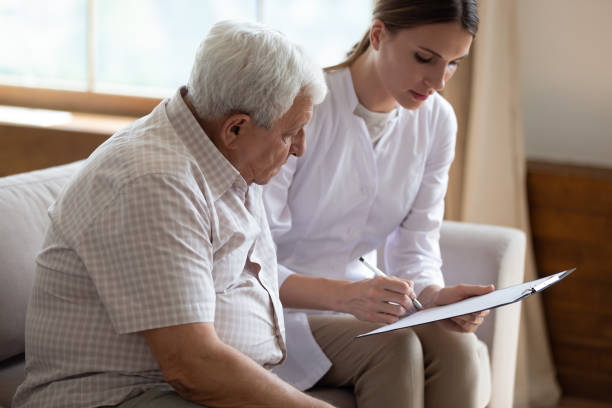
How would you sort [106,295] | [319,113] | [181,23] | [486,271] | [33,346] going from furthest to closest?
[181,23] < [486,271] < [319,113] < [33,346] < [106,295]

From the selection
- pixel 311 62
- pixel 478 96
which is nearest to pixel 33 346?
pixel 311 62

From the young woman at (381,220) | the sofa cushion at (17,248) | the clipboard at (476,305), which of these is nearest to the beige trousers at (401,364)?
the young woman at (381,220)

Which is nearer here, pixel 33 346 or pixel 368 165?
pixel 33 346

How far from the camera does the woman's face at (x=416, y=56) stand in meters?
1.62

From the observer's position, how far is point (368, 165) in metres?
1.81

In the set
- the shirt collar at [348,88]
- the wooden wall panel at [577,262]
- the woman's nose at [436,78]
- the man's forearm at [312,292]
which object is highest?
the woman's nose at [436,78]

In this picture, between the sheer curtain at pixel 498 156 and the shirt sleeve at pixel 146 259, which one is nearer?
the shirt sleeve at pixel 146 259

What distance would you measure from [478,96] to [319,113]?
0.97 meters

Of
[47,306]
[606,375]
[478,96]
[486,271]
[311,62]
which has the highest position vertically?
[311,62]

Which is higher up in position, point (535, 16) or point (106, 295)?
point (535, 16)

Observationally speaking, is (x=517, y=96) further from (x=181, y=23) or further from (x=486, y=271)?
(x=181, y=23)

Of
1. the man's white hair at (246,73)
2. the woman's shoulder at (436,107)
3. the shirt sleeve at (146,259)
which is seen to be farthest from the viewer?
the woman's shoulder at (436,107)

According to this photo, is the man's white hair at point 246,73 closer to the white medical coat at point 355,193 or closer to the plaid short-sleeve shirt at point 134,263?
the plaid short-sleeve shirt at point 134,263

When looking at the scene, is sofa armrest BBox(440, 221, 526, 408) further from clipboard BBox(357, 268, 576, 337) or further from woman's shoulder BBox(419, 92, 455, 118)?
clipboard BBox(357, 268, 576, 337)
